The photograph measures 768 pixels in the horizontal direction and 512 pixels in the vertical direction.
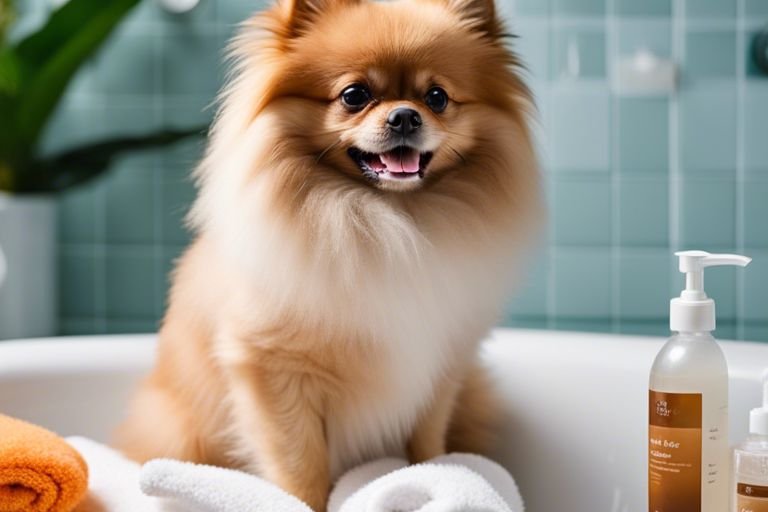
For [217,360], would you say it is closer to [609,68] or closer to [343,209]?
[343,209]

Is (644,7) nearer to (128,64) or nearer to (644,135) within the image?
(644,135)

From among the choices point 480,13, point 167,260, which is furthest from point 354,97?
point 167,260

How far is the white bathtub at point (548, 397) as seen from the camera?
4.88ft

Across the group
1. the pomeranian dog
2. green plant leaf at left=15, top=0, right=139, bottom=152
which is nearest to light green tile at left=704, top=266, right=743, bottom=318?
the pomeranian dog

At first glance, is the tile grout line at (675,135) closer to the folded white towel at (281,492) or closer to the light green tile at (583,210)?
the light green tile at (583,210)

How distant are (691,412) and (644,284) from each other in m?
1.25

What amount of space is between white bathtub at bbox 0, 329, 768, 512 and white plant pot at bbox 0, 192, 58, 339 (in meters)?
0.55

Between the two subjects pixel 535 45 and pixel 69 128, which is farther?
pixel 69 128

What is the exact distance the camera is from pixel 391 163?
1256mm

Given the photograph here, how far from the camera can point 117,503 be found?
1.32 m

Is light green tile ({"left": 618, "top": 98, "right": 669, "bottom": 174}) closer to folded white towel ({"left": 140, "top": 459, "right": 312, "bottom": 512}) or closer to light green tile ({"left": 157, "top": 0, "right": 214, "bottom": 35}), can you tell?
light green tile ({"left": 157, "top": 0, "right": 214, "bottom": 35})

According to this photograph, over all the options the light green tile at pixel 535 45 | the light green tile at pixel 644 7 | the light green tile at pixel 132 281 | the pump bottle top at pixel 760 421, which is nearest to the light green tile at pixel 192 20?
the light green tile at pixel 132 281

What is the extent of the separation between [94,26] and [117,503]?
4.02 feet

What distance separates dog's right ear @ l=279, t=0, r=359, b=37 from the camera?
131cm
